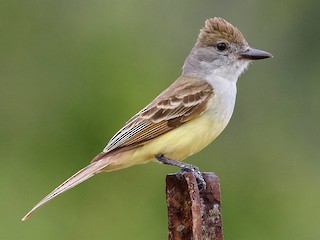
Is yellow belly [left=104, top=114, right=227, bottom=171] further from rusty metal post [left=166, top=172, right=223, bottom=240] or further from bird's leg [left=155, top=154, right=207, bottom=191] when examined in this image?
rusty metal post [left=166, top=172, right=223, bottom=240]

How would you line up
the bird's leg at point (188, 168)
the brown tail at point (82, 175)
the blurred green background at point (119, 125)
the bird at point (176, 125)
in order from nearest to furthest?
the bird's leg at point (188, 168)
the brown tail at point (82, 175)
the bird at point (176, 125)
the blurred green background at point (119, 125)

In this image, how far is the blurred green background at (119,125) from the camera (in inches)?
332

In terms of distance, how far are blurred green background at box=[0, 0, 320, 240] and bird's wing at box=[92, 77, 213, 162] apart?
219 centimetres

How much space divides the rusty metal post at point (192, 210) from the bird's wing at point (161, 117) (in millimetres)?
1589

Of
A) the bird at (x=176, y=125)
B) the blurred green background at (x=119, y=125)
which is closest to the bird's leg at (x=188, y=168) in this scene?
the bird at (x=176, y=125)

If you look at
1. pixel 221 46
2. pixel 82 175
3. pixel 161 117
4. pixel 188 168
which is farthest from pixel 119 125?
pixel 188 168

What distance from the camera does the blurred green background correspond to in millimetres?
8430

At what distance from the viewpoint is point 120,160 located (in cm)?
597

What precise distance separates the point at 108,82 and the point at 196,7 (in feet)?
11.0

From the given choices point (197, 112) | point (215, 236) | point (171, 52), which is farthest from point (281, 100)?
point (215, 236)

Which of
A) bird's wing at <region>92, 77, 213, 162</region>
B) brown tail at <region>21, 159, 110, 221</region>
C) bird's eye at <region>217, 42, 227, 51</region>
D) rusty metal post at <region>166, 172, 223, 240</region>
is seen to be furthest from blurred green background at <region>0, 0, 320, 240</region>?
rusty metal post at <region>166, 172, 223, 240</region>

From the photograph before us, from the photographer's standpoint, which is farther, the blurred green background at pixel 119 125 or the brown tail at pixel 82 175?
the blurred green background at pixel 119 125

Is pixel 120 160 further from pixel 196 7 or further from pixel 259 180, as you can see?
pixel 196 7

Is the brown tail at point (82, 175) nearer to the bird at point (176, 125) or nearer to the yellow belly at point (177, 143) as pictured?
the bird at point (176, 125)
